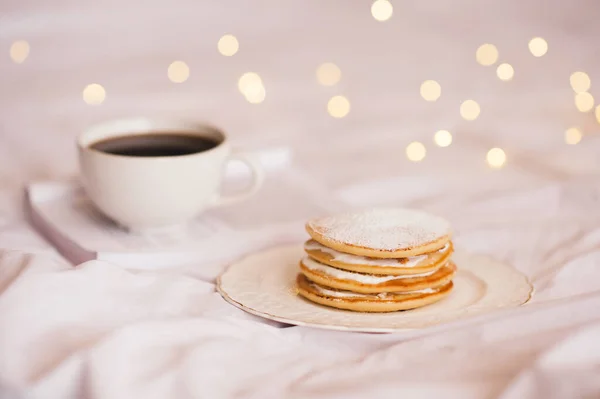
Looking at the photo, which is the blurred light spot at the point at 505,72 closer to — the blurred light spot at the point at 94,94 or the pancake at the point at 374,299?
the blurred light spot at the point at 94,94

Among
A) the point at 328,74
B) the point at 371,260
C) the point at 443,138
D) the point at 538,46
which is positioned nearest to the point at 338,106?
the point at 328,74

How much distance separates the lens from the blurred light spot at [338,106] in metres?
1.94

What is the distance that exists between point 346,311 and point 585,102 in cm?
111

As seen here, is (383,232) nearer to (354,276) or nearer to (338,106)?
(354,276)

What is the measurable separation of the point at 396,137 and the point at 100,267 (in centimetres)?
87

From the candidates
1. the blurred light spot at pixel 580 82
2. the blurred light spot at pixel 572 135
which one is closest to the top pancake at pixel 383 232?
the blurred light spot at pixel 572 135

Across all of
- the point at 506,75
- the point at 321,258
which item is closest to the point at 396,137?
the point at 506,75

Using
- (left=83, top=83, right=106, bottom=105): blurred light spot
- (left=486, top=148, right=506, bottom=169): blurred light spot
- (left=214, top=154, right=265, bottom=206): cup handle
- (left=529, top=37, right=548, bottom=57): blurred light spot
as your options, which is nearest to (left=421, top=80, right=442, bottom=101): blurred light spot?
(left=529, top=37, right=548, bottom=57): blurred light spot

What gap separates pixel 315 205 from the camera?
1.36 metres

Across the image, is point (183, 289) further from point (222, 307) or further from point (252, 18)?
point (252, 18)

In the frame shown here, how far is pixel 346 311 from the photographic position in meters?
1.02

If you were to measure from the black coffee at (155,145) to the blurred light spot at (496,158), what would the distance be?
1.99 feet

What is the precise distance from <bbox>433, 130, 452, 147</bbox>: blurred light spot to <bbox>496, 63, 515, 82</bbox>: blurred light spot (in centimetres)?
29

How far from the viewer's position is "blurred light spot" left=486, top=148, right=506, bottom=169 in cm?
167
